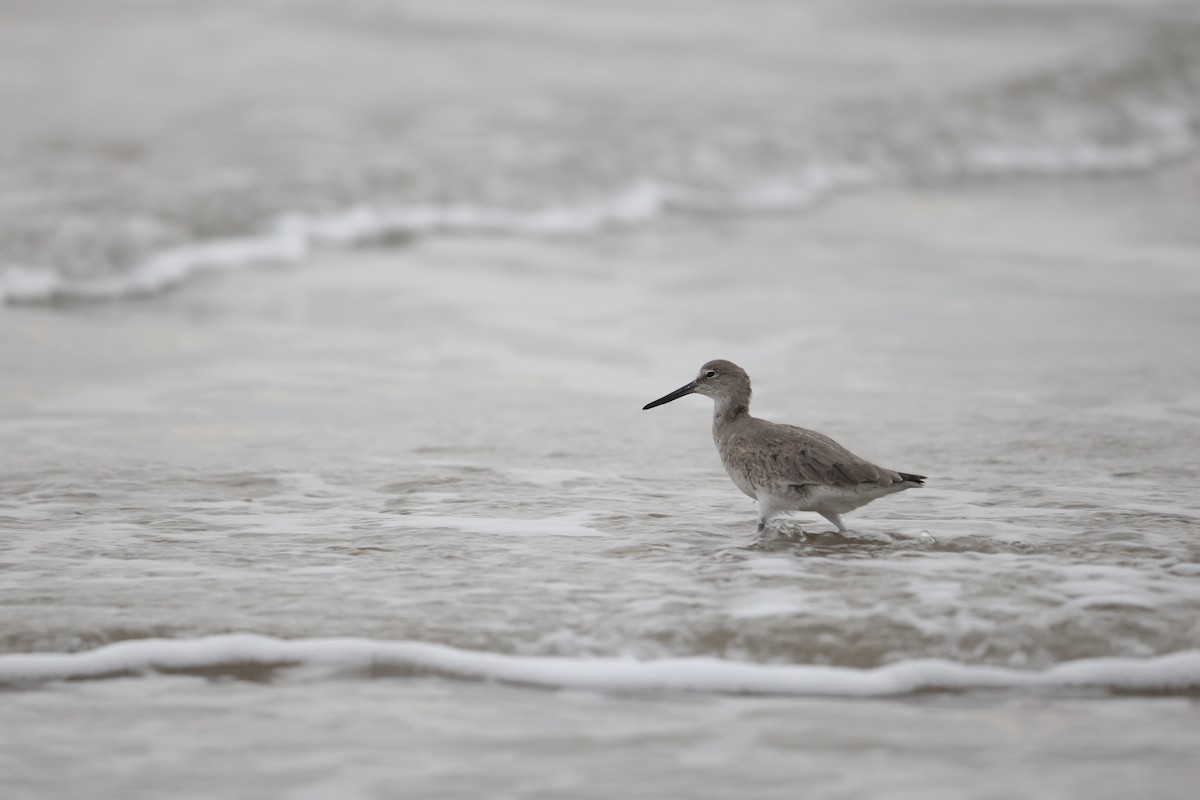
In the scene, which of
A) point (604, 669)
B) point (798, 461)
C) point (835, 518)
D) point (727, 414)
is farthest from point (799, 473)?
point (604, 669)

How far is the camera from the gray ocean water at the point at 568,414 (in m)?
3.76

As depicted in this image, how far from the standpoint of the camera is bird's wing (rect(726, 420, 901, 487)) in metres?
5.19

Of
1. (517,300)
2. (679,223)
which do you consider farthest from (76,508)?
(679,223)

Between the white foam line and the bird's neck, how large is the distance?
1913 mm

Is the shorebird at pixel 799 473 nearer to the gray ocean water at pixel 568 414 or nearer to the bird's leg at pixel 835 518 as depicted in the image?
the bird's leg at pixel 835 518

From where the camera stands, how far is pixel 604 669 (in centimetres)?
406

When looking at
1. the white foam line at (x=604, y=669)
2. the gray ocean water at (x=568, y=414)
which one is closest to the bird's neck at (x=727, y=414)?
the gray ocean water at (x=568, y=414)

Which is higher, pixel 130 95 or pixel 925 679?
pixel 130 95

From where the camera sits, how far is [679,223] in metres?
12.4

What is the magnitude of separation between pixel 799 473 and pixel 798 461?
6cm

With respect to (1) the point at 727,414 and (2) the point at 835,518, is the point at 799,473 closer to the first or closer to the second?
(2) the point at 835,518

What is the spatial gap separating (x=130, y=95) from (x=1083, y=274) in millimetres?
9780

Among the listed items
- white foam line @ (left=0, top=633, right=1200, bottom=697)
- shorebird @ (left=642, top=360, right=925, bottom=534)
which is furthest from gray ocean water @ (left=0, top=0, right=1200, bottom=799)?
shorebird @ (left=642, top=360, right=925, bottom=534)

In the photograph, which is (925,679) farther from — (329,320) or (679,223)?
(679,223)
